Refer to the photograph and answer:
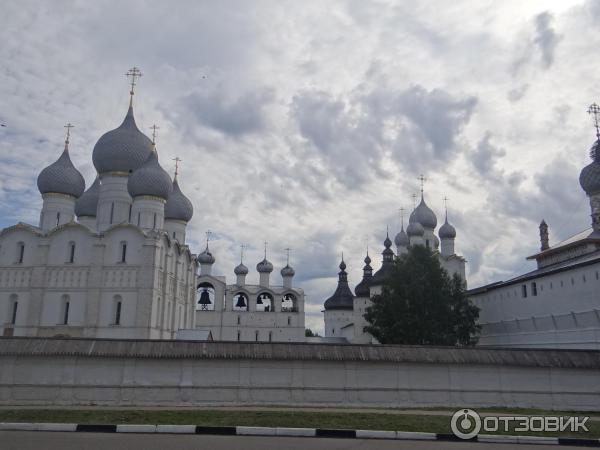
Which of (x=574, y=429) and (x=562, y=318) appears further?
(x=562, y=318)

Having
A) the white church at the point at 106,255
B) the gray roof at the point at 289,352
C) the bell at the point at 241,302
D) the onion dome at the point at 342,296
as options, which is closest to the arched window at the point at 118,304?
the white church at the point at 106,255

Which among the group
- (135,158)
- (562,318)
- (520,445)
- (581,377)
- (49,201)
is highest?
(135,158)

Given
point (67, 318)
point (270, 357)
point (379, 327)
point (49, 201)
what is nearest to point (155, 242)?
point (67, 318)

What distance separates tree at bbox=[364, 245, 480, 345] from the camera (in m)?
30.0

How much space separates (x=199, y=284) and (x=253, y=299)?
5737mm

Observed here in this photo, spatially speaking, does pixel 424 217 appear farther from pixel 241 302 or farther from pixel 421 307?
pixel 421 307

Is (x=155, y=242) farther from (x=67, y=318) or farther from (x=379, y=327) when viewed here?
(x=379, y=327)

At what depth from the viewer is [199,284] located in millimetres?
57531

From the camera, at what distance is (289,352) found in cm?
Answer: 1736

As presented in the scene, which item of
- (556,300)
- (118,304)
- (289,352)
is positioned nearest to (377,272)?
(556,300)

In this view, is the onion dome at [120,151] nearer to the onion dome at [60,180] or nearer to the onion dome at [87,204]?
the onion dome at [60,180]

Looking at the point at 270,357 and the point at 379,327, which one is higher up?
the point at 379,327

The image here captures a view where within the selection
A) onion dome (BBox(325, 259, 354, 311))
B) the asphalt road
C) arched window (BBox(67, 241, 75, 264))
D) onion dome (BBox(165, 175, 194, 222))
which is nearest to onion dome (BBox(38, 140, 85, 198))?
arched window (BBox(67, 241, 75, 264))

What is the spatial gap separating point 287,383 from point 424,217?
37155 millimetres
